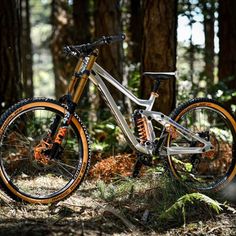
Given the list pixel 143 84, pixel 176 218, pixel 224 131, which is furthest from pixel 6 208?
pixel 224 131

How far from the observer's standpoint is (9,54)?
6.95m

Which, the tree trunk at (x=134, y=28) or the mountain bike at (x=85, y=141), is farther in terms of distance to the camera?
the tree trunk at (x=134, y=28)

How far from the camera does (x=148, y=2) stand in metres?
6.07

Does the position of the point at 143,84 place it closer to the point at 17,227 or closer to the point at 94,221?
the point at 94,221

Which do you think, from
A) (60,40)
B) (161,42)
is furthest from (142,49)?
(60,40)

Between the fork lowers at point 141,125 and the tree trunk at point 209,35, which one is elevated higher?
the tree trunk at point 209,35

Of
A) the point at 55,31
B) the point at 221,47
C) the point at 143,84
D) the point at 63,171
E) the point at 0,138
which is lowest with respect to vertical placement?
the point at 63,171

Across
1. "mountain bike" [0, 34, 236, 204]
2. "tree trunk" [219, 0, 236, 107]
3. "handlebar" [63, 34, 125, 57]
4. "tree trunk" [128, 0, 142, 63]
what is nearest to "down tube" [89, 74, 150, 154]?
"mountain bike" [0, 34, 236, 204]

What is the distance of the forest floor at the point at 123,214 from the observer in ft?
12.2

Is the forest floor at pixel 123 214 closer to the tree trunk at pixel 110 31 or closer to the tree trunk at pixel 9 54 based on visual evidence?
the tree trunk at pixel 9 54

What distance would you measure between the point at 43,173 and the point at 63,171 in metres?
0.40

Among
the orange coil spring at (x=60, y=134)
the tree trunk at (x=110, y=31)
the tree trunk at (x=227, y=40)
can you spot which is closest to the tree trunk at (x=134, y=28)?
the tree trunk at (x=227, y=40)

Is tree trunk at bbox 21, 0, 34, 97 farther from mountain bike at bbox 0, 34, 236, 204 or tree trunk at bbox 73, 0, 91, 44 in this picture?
mountain bike at bbox 0, 34, 236, 204

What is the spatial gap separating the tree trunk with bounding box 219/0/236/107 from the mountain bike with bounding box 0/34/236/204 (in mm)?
3263
